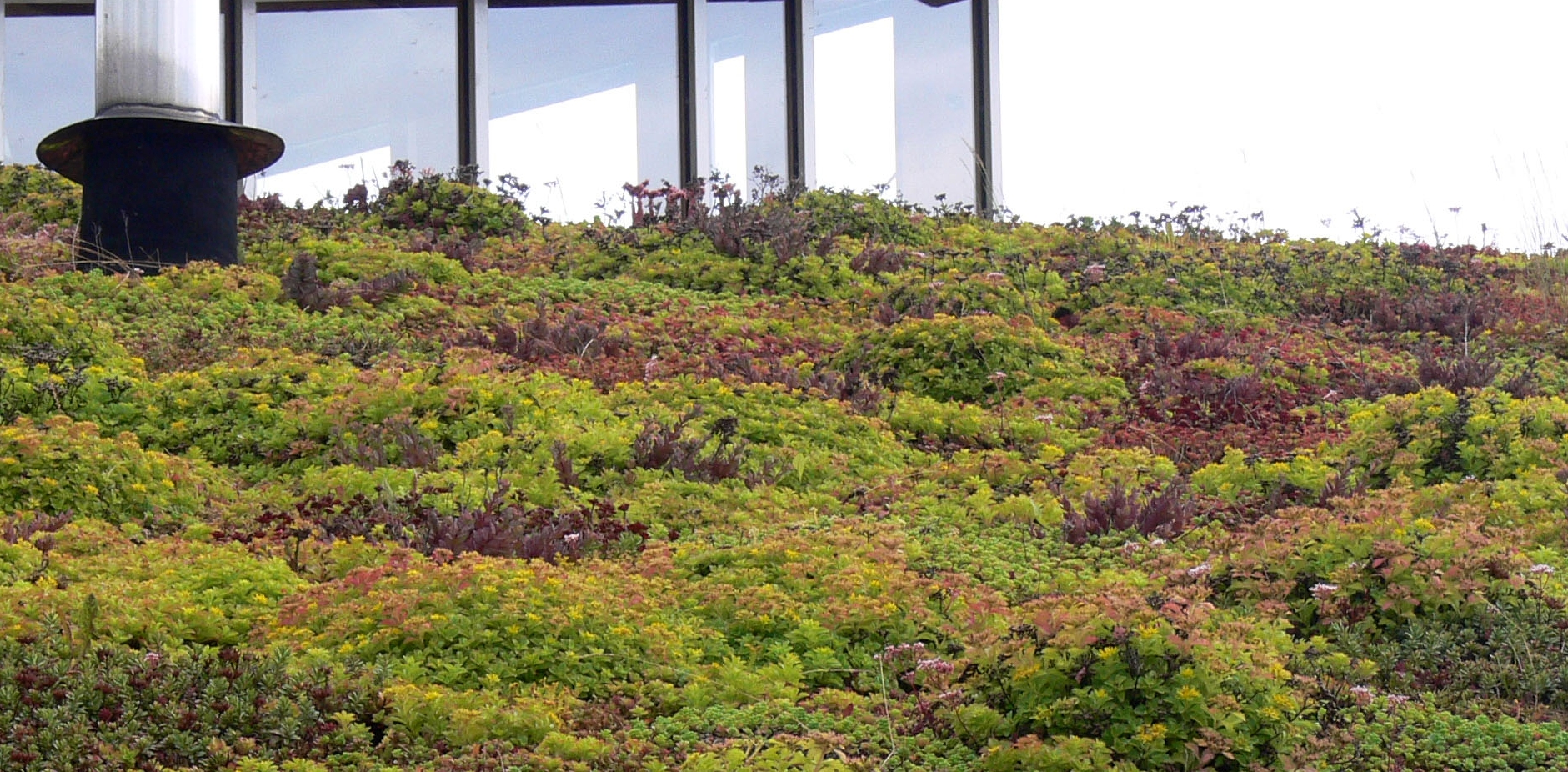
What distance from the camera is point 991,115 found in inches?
757

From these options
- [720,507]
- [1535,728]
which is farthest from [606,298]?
[1535,728]

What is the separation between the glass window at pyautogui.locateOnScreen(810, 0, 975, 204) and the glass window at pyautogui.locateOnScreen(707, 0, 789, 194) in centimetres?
56

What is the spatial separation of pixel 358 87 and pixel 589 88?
2.67 meters

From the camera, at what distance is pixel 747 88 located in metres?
18.4

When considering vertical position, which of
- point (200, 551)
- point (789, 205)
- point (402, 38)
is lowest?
point (200, 551)

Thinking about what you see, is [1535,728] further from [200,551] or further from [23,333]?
[23,333]

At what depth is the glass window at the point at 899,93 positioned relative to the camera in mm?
18797

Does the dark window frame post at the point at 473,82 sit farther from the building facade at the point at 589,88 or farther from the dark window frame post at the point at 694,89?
the dark window frame post at the point at 694,89

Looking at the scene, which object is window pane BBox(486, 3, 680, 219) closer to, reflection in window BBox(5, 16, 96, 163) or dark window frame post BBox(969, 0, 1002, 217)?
dark window frame post BBox(969, 0, 1002, 217)

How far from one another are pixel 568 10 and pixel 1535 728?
15662 millimetres

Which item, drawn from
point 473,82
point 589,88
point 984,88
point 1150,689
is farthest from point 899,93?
point 1150,689

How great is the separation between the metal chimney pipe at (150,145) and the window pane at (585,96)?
737 cm

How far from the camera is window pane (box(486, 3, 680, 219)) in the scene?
1773cm

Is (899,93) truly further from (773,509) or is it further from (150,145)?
(773,509)
